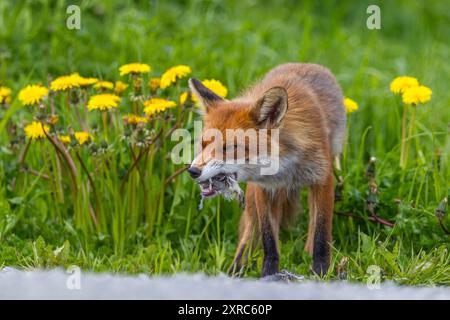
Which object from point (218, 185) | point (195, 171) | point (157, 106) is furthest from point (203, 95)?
point (195, 171)

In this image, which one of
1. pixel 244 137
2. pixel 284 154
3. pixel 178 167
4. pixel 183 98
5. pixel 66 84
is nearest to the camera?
pixel 244 137

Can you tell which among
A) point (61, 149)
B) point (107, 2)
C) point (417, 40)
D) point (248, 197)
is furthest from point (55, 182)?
point (417, 40)

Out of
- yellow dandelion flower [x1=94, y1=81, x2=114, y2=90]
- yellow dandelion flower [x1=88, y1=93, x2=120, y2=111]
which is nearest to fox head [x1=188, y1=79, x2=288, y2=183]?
yellow dandelion flower [x1=88, y1=93, x2=120, y2=111]

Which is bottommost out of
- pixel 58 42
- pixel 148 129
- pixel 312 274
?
pixel 312 274

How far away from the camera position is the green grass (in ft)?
16.6

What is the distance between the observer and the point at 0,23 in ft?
25.5

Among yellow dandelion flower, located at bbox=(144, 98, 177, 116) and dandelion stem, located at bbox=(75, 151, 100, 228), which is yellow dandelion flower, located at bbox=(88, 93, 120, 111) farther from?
dandelion stem, located at bbox=(75, 151, 100, 228)

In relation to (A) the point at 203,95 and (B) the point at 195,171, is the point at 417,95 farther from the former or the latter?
(B) the point at 195,171

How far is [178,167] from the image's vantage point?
5.70 meters

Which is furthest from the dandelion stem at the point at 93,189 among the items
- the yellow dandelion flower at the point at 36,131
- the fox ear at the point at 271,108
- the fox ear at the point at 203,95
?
the fox ear at the point at 271,108

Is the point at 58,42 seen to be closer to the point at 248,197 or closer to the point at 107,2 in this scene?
the point at 107,2

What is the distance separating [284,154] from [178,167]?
3.81ft

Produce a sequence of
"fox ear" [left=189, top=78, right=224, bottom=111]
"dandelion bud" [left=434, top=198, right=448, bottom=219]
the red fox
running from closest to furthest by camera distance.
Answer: the red fox < "fox ear" [left=189, top=78, right=224, bottom=111] < "dandelion bud" [left=434, top=198, right=448, bottom=219]

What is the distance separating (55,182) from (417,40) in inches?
246
